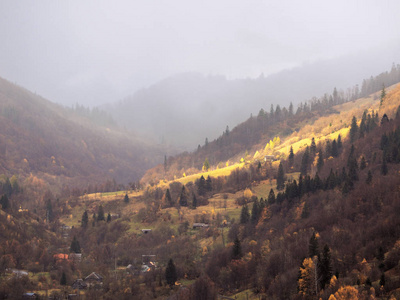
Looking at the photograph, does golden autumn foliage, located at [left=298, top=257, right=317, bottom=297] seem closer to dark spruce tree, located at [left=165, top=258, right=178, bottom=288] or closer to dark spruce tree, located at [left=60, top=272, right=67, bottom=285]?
dark spruce tree, located at [left=165, top=258, right=178, bottom=288]

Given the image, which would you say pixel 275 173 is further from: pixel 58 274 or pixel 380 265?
pixel 380 265

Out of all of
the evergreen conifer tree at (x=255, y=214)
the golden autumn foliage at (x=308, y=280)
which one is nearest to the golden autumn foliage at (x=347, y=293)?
the golden autumn foliage at (x=308, y=280)

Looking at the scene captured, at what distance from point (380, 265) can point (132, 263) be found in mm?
86210

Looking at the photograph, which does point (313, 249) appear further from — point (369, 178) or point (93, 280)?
point (93, 280)

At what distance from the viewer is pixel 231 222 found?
15700 cm

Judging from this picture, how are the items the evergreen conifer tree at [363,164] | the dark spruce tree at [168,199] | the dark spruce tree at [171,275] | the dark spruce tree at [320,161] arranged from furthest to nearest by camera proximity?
the dark spruce tree at [168,199] < the dark spruce tree at [320,161] < the evergreen conifer tree at [363,164] < the dark spruce tree at [171,275]

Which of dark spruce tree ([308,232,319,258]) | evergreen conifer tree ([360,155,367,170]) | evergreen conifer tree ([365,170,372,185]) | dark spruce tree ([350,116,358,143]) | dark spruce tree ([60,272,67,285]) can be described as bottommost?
dark spruce tree ([60,272,67,285])

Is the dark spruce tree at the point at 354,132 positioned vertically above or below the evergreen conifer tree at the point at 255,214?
above

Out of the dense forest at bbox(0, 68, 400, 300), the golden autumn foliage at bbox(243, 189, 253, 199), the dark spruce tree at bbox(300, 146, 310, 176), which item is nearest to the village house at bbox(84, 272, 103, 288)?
the dense forest at bbox(0, 68, 400, 300)

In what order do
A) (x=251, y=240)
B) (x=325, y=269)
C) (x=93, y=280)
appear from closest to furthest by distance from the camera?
(x=325, y=269)
(x=93, y=280)
(x=251, y=240)

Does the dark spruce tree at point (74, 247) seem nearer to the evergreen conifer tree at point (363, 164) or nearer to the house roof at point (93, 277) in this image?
the house roof at point (93, 277)

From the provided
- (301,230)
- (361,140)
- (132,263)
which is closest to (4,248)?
(132,263)

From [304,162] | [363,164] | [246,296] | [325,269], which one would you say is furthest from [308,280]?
[304,162]

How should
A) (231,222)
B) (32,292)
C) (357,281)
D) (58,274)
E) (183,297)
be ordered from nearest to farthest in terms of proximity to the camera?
(357,281), (183,297), (32,292), (58,274), (231,222)
